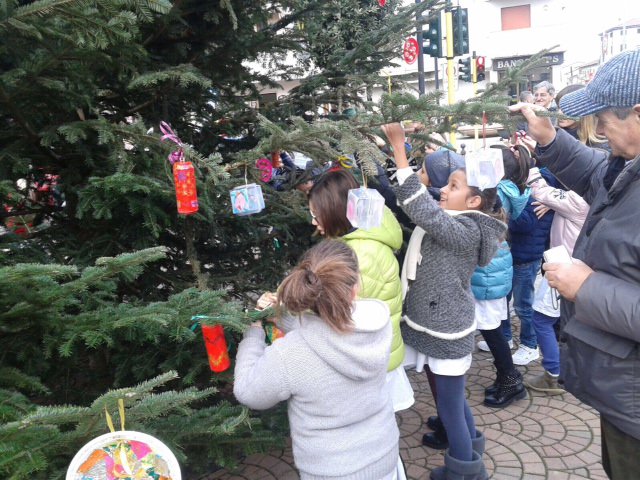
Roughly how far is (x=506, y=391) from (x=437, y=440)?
0.82 metres

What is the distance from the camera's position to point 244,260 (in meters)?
3.36

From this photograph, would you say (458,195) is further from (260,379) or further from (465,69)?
(465,69)

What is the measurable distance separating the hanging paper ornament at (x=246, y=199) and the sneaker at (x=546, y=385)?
3010 mm

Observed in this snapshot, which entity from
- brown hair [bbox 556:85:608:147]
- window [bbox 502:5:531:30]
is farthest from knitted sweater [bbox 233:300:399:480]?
window [bbox 502:5:531:30]

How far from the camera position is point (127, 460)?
1363 mm

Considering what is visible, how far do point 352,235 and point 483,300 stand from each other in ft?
5.71

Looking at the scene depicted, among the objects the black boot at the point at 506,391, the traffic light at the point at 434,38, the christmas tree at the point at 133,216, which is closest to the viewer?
the christmas tree at the point at 133,216

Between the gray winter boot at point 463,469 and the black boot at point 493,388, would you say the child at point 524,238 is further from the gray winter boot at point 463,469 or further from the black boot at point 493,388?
the gray winter boot at point 463,469

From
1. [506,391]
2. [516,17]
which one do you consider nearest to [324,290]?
[506,391]

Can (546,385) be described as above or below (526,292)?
below

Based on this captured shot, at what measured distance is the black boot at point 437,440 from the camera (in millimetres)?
3332

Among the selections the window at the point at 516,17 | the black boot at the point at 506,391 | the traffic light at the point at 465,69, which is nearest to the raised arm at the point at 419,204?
the black boot at the point at 506,391

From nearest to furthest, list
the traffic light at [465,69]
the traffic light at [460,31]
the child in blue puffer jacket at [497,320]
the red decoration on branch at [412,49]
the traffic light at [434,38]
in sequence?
the child in blue puffer jacket at [497,320], the red decoration on branch at [412,49], the traffic light at [434,38], the traffic light at [460,31], the traffic light at [465,69]

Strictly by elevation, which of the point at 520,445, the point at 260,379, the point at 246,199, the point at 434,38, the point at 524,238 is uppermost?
the point at 434,38
